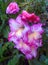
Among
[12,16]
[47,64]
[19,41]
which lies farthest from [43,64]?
[12,16]

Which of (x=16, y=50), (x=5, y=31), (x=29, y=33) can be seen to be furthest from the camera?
(x=5, y=31)

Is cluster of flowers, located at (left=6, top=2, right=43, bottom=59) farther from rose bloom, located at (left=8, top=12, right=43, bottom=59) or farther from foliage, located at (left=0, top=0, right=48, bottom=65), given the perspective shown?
foliage, located at (left=0, top=0, right=48, bottom=65)

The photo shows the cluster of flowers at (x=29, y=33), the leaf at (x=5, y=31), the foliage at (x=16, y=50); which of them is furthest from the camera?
the leaf at (x=5, y=31)

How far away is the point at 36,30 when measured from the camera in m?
1.30

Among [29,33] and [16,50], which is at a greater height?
[29,33]

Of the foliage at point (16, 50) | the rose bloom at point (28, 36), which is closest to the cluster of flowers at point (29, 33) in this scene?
the rose bloom at point (28, 36)

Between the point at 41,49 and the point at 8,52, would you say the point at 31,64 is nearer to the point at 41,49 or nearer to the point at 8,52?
the point at 41,49

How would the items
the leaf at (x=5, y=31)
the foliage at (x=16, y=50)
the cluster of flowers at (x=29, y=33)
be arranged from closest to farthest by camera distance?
the cluster of flowers at (x=29, y=33), the foliage at (x=16, y=50), the leaf at (x=5, y=31)

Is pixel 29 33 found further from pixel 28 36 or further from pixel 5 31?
pixel 5 31

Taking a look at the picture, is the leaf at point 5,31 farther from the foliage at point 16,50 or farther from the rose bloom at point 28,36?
the rose bloom at point 28,36

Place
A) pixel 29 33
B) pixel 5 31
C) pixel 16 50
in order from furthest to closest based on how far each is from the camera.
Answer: pixel 5 31, pixel 16 50, pixel 29 33

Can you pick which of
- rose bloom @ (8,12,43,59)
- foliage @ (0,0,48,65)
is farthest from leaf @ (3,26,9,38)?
rose bloom @ (8,12,43,59)

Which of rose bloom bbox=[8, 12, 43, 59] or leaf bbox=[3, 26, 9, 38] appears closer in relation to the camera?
rose bloom bbox=[8, 12, 43, 59]

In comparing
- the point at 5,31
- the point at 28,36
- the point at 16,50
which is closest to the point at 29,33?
the point at 28,36
